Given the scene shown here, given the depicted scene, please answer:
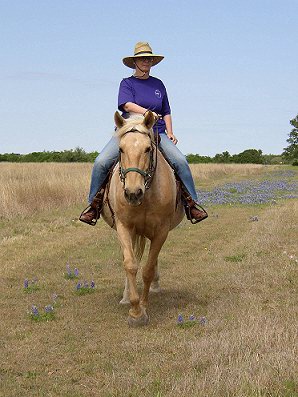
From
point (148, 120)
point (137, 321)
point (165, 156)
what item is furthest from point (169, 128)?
point (137, 321)

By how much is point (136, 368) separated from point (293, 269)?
449 cm

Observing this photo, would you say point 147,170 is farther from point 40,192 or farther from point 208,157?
point 208,157

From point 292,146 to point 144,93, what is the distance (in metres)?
101

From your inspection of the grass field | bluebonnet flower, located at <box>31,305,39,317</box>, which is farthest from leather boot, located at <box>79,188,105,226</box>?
bluebonnet flower, located at <box>31,305,39,317</box>

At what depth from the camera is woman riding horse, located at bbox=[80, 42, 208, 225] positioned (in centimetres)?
762

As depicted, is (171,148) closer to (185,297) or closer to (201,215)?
(201,215)

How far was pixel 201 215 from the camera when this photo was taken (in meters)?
8.27

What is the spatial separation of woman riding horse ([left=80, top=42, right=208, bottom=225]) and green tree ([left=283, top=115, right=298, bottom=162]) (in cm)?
9816

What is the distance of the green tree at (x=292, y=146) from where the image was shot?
10356cm

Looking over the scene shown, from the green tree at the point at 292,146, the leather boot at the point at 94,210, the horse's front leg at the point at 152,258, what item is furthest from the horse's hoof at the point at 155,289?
the green tree at the point at 292,146

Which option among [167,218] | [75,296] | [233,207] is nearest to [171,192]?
[167,218]

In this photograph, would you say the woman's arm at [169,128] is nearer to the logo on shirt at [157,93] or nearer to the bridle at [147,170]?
the logo on shirt at [157,93]

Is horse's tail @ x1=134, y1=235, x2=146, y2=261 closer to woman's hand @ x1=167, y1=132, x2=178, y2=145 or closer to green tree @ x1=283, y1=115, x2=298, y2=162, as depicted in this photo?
woman's hand @ x1=167, y1=132, x2=178, y2=145

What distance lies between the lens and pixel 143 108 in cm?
748
